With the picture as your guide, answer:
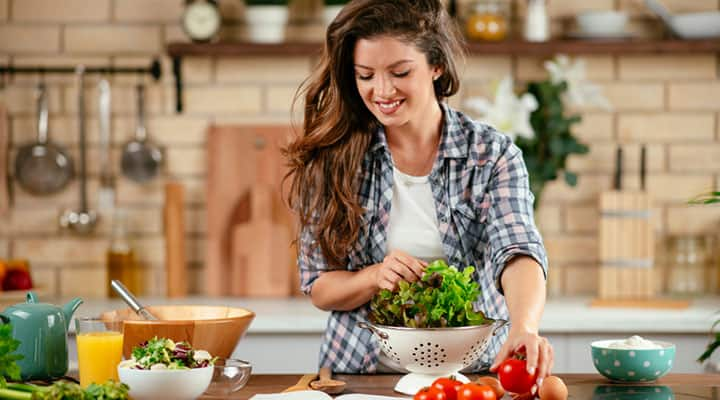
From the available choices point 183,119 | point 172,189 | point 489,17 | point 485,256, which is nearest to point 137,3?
point 183,119

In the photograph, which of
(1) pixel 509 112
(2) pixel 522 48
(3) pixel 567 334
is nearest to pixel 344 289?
(3) pixel 567 334

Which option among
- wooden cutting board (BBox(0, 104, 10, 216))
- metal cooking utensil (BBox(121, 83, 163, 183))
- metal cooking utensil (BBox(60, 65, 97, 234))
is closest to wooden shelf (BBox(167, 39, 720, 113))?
metal cooking utensil (BBox(121, 83, 163, 183))

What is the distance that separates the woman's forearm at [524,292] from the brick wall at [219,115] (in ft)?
5.56

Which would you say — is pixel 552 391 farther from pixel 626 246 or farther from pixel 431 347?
pixel 626 246

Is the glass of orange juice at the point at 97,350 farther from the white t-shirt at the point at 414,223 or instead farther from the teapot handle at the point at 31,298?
the white t-shirt at the point at 414,223

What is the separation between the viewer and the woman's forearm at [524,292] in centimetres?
206

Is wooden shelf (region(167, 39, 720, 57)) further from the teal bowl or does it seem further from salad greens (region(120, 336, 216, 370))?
salad greens (region(120, 336, 216, 370))

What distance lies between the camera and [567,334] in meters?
3.33

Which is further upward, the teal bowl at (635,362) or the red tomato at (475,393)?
the red tomato at (475,393)

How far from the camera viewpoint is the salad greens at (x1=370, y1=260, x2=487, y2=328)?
199 centimetres

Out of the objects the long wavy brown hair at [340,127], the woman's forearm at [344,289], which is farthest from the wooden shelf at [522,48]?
the woman's forearm at [344,289]

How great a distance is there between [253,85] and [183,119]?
0.95 feet

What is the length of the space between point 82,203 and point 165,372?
219 cm

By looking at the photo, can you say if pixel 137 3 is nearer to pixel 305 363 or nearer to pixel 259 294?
pixel 259 294
